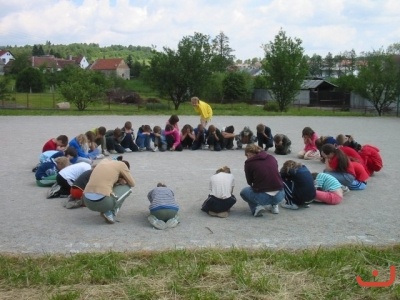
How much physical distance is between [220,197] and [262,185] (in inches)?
25.6

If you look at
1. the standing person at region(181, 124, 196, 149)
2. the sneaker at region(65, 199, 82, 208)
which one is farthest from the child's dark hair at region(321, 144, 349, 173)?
the standing person at region(181, 124, 196, 149)

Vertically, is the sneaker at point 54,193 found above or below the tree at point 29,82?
below

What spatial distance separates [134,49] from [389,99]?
15812 centimetres

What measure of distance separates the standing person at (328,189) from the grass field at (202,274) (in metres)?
2.47

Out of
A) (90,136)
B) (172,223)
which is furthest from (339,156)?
(90,136)

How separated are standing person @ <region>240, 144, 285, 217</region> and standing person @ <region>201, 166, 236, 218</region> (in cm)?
28

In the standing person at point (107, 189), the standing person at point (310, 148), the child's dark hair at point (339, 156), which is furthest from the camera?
the standing person at point (310, 148)

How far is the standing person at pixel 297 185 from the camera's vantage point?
301 inches

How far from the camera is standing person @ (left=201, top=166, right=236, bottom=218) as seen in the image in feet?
23.9

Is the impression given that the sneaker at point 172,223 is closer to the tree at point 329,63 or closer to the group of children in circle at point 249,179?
the group of children in circle at point 249,179

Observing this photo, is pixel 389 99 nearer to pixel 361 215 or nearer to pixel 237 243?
pixel 361 215

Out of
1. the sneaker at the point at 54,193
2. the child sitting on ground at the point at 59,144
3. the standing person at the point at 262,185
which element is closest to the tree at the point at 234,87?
the child sitting on ground at the point at 59,144

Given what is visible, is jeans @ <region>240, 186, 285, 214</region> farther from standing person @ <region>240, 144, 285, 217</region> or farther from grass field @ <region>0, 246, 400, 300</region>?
grass field @ <region>0, 246, 400, 300</region>

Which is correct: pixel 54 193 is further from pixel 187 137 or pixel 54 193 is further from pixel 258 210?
pixel 187 137
